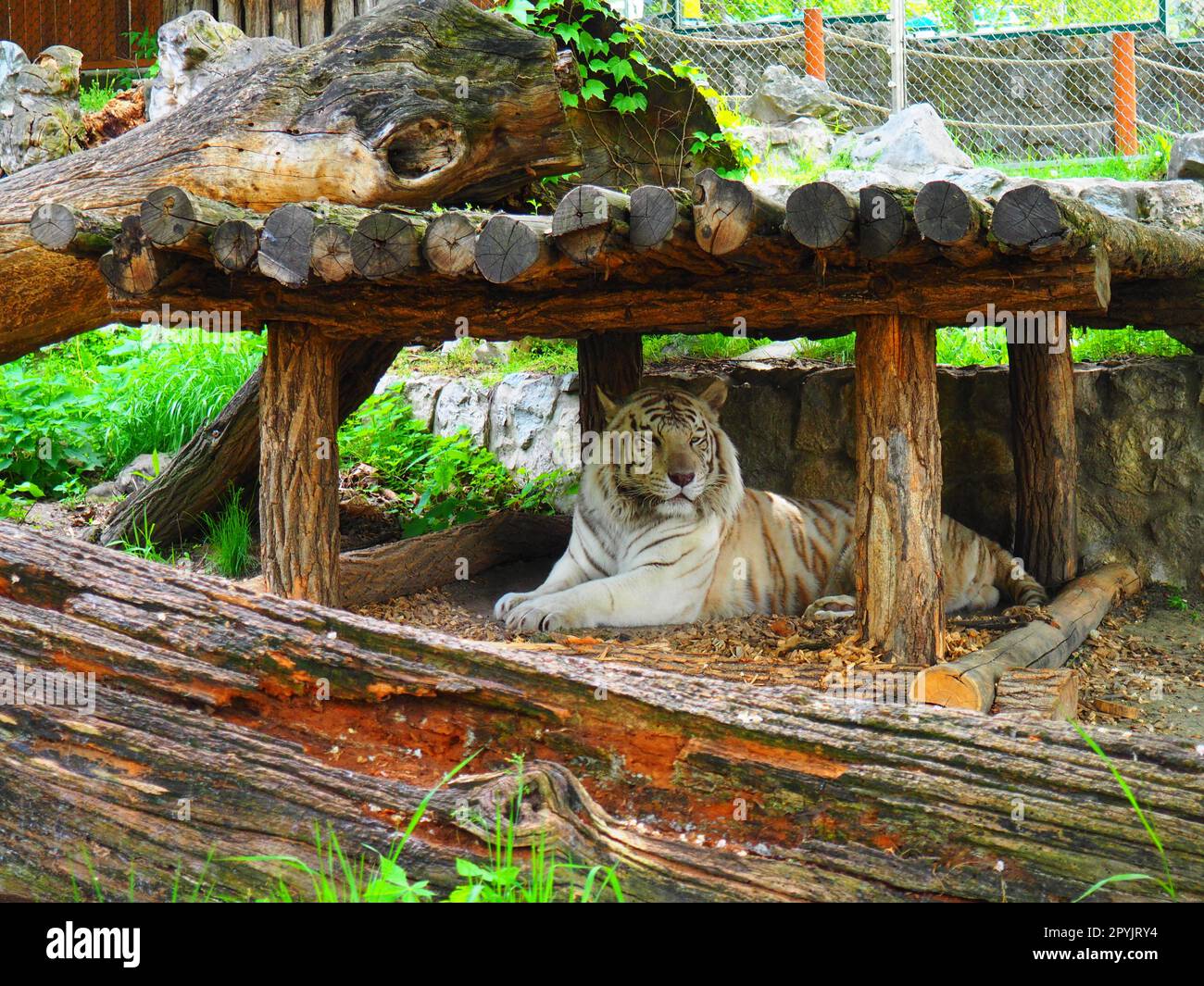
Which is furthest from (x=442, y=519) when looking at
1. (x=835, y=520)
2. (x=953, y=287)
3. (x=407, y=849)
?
(x=407, y=849)

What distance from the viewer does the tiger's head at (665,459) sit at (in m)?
5.27

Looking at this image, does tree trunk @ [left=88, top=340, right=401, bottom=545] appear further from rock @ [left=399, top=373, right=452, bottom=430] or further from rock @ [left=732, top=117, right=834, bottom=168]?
rock @ [left=732, top=117, right=834, bottom=168]

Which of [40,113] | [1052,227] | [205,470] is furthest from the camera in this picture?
[40,113]

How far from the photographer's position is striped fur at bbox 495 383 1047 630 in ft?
17.0

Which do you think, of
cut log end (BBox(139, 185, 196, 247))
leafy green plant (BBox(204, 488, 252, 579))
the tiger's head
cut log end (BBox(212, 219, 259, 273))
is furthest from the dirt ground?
cut log end (BBox(139, 185, 196, 247))

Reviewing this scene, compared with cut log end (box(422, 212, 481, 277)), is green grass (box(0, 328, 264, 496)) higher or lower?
lower

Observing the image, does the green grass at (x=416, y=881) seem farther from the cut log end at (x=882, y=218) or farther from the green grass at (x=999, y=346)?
the green grass at (x=999, y=346)

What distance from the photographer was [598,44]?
6.58 meters

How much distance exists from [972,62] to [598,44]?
611cm

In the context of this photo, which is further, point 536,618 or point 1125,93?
point 1125,93

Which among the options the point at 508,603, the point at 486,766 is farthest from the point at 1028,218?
the point at 508,603

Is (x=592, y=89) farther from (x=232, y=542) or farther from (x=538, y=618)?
(x=538, y=618)

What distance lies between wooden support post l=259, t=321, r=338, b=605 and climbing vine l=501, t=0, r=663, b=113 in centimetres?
264
